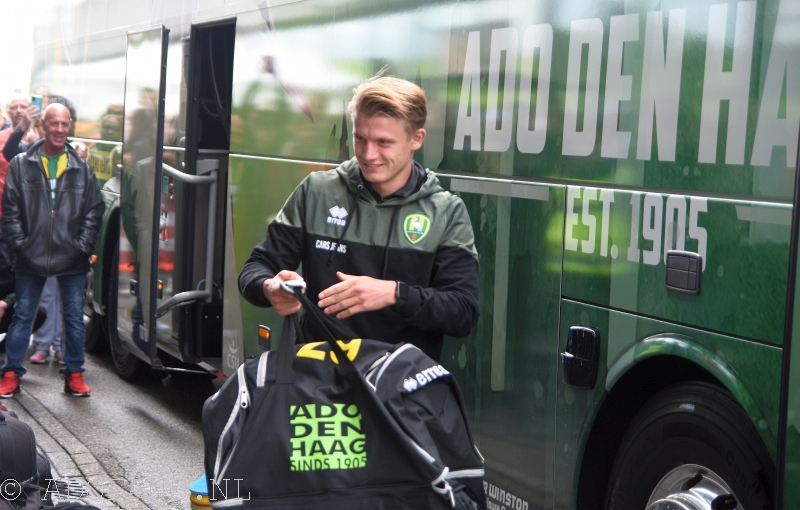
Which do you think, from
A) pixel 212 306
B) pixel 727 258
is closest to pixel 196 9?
pixel 212 306

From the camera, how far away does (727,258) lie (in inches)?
120

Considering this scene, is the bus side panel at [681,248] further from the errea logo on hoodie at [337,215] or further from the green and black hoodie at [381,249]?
the errea logo on hoodie at [337,215]

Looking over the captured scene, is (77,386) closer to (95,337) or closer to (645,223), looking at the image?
(95,337)

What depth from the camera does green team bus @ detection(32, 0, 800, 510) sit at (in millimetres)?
2953

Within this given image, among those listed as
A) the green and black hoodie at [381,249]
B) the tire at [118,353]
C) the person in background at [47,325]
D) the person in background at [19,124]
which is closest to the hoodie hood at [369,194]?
the green and black hoodie at [381,249]

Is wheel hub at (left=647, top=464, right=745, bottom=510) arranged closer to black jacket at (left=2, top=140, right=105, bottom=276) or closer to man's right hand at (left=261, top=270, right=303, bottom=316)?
man's right hand at (left=261, top=270, right=303, bottom=316)

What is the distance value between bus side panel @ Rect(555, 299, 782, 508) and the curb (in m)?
2.56

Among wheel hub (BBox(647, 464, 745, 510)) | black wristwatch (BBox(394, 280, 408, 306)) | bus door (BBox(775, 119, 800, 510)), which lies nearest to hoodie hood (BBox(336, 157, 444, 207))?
black wristwatch (BBox(394, 280, 408, 306))

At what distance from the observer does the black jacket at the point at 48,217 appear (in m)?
7.69

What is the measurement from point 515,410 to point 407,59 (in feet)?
5.26

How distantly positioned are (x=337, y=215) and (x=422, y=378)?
0.60 metres

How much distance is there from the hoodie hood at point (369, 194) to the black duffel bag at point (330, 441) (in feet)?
1.76

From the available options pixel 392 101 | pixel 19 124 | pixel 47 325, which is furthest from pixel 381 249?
pixel 19 124

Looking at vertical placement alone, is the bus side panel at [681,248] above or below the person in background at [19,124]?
below
